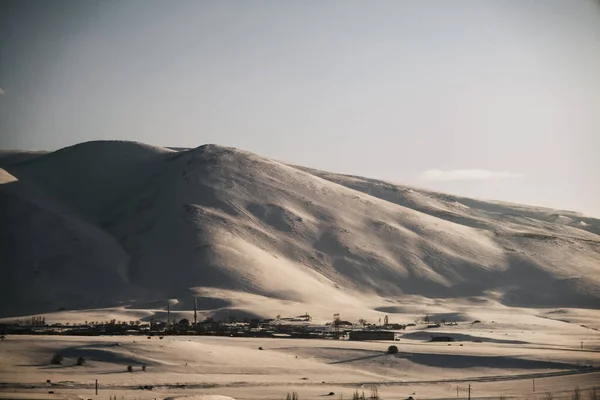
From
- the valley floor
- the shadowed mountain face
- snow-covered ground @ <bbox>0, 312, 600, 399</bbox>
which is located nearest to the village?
snow-covered ground @ <bbox>0, 312, 600, 399</bbox>

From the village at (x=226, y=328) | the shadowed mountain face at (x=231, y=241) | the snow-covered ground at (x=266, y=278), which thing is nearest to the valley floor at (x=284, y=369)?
the snow-covered ground at (x=266, y=278)

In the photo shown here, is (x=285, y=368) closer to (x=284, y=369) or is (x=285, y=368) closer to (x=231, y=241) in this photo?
(x=284, y=369)

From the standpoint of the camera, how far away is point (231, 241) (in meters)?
103

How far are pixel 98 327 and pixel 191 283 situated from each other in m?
28.2

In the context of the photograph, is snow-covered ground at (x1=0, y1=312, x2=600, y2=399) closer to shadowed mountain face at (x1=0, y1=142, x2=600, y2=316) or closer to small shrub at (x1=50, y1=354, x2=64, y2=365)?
small shrub at (x1=50, y1=354, x2=64, y2=365)

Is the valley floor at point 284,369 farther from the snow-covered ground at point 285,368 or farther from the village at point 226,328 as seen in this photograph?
the village at point 226,328

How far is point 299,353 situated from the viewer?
1923 inches

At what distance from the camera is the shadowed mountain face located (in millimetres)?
94188

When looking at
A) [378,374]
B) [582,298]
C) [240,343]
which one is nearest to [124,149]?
[582,298]

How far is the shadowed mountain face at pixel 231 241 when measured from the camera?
9419 centimetres

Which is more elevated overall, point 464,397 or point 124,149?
point 124,149

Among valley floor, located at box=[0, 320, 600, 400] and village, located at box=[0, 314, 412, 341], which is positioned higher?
village, located at box=[0, 314, 412, 341]

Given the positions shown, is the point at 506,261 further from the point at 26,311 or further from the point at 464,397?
the point at 464,397

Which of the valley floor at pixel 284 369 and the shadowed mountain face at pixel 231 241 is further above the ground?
the shadowed mountain face at pixel 231 241
